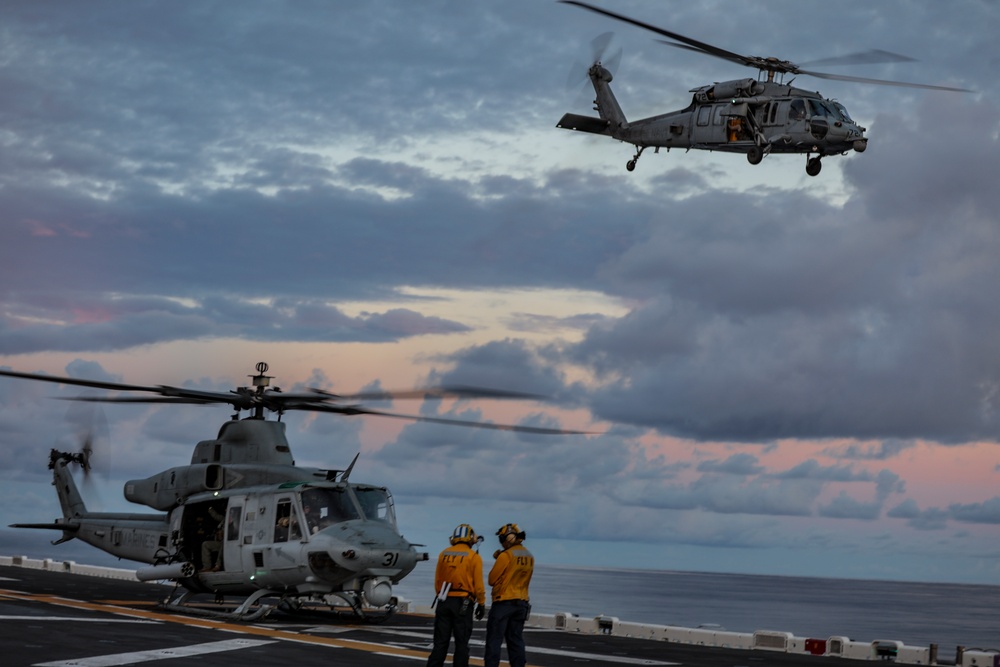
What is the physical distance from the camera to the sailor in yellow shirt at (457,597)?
1417 centimetres

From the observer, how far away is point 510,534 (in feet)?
47.3

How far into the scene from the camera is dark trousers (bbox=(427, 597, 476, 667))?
14086 millimetres

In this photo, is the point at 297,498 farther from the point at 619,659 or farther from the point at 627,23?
the point at 627,23

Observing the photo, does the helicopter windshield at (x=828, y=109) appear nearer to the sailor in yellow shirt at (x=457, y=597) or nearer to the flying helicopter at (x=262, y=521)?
the flying helicopter at (x=262, y=521)

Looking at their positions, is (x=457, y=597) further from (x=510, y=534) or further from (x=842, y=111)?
(x=842, y=111)

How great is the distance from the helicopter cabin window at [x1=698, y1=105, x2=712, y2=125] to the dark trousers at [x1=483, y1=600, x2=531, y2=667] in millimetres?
21655

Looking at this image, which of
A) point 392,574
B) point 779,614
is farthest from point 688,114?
point 779,614

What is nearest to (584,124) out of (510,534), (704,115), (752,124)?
(704,115)

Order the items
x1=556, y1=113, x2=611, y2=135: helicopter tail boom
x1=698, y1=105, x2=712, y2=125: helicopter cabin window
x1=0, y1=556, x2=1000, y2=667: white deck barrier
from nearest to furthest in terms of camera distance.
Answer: x1=0, y1=556, x2=1000, y2=667: white deck barrier, x1=698, y1=105, x2=712, y2=125: helicopter cabin window, x1=556, y1=113, x2=611, y2=135: helicopter tail boom

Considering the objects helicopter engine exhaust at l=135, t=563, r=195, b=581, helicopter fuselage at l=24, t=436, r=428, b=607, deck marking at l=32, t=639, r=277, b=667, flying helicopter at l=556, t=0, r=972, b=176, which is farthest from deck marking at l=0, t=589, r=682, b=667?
flying helicopter at l=556, t=0, r=972, b=176

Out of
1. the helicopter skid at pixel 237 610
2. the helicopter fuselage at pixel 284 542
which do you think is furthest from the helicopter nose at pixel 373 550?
the helicopter skid at pixel 237 610

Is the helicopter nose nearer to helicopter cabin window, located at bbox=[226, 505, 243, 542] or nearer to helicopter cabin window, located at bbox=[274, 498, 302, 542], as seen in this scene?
helicopter cabin window, located at bbox=[274, 498, 302, 542]

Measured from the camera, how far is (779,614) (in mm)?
140875

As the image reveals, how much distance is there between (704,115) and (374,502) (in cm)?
1649
